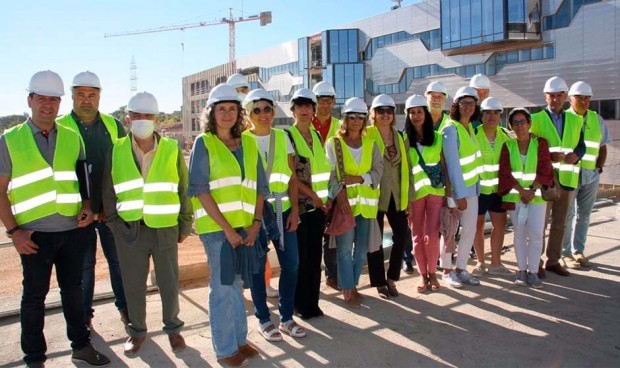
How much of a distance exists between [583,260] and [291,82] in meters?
49.6

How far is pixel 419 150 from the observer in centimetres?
523

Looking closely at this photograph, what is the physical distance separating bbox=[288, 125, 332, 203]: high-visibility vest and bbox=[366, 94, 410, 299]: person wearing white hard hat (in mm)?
681

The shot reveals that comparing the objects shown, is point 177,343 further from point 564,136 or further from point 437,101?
point 564,136

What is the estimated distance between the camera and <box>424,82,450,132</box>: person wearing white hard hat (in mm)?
5656

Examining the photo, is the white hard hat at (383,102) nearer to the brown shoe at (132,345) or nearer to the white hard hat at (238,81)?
the white hard hat at (238,81)

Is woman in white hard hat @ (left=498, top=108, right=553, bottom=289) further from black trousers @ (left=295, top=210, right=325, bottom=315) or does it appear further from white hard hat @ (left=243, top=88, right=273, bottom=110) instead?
white hard hat @ (left=243, top=88, right=273, bottom=110)

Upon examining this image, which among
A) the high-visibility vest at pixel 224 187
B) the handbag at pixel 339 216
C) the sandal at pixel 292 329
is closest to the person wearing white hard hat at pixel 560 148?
the handbag at pixel 339 216

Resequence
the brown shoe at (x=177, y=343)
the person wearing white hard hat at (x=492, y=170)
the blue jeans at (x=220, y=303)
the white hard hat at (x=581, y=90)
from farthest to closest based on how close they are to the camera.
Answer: the white hard hat at (x=581, y=90) → the person wearing white hard hat at (x=492, y=170) → the brown shoe at (x=177, y=343) → the blue jeans at (x=220, y=303)

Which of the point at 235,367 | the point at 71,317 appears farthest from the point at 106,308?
the point at 235,367

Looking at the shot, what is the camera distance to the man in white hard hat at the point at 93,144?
13.0ft

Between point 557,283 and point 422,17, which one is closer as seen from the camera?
point 557,283

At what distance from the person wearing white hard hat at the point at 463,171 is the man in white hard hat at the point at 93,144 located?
327 cm

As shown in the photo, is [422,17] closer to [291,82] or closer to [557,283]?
[291,82]

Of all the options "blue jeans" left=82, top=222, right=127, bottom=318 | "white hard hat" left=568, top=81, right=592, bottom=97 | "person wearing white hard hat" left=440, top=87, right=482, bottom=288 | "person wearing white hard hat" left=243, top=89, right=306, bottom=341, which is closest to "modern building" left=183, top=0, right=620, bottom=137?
"white hard hat" left=568, top=81, right=592, bottom=97
